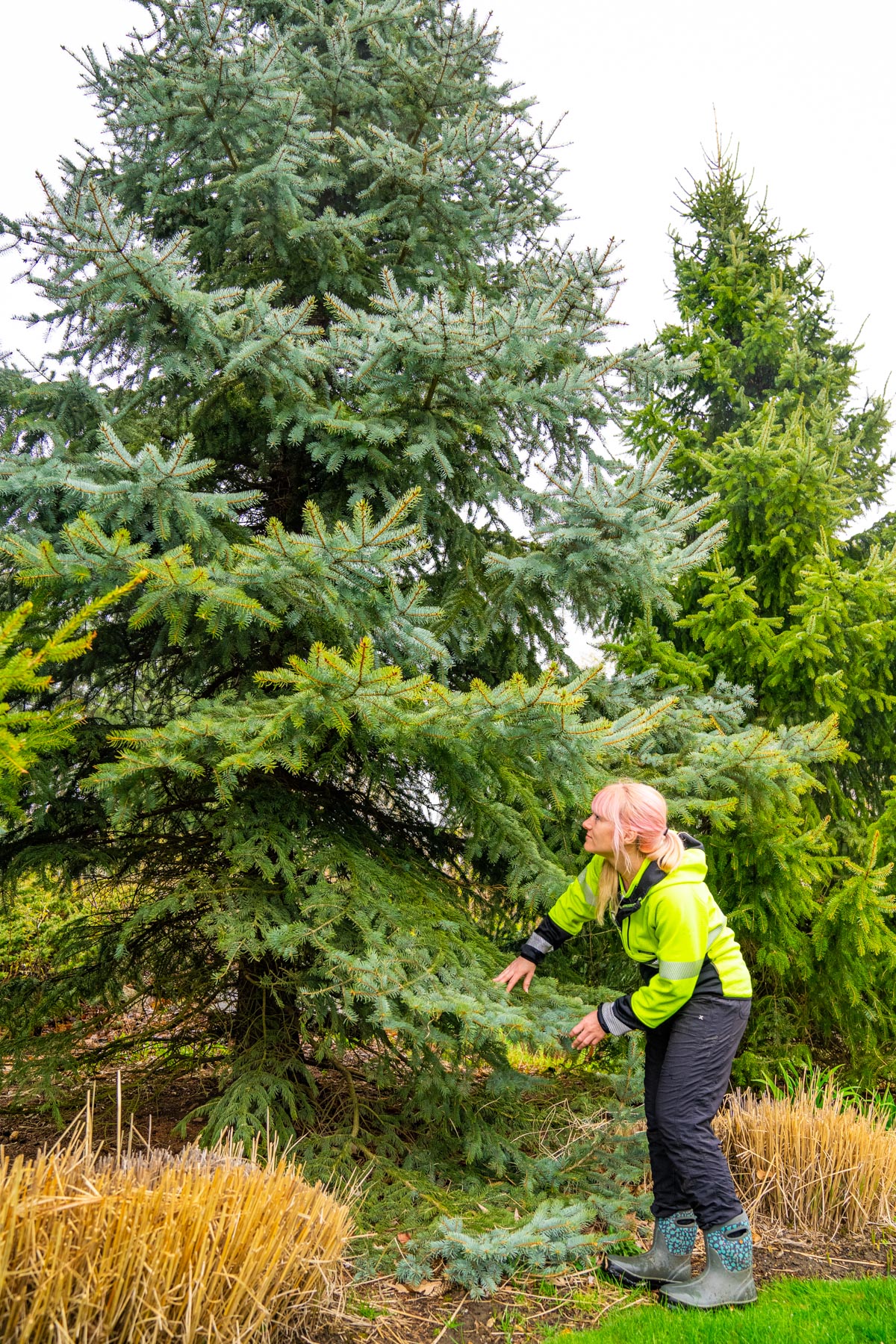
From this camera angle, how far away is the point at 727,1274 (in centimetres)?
299

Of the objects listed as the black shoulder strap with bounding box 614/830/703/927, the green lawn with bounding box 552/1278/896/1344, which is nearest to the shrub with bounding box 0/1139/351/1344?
the green lawn with bounding box 552/1278/896/1344

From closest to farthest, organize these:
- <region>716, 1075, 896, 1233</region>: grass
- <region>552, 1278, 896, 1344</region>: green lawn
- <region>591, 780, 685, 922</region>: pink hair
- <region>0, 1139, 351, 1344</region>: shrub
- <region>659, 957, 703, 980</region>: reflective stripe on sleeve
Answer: <region>0, 1139, 351, 1344</region>: shrub, <region>552, 1278, 896, 1344</region>: green lawn, <region>659, 957, 703, 980</region>: reflective stripe on sleeve, <region>591, 780, 685, 922</region>: pink hair, <region>716, 1075, 896, 1233</region>: grass

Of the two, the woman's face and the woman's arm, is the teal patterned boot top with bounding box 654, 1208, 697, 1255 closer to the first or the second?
the woman's arm

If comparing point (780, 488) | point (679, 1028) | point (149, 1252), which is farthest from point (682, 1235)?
point (780, 488)

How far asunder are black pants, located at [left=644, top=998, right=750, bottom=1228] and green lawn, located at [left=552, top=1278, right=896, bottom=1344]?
0.93 ft

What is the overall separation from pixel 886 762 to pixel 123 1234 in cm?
602

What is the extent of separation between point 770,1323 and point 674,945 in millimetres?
1212

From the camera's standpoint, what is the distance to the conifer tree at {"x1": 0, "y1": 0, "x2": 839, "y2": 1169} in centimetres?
330

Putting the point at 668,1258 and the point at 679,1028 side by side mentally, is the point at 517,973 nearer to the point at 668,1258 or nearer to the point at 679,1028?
the point at 679,1028

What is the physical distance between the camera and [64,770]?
4.23 m

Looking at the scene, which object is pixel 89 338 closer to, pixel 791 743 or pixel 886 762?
pixel 791 743

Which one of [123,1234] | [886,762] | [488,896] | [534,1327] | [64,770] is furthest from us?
[886,762]

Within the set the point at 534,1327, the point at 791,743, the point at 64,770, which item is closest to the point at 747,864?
the point at 791,743

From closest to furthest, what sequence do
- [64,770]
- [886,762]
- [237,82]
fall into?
1. [237,82]
2. [64,770]
3. [886,762]
